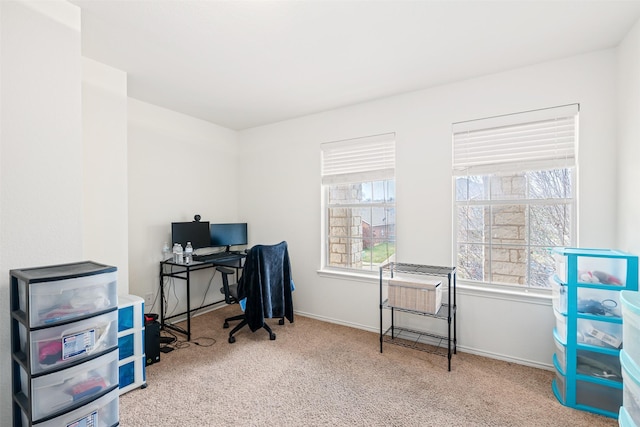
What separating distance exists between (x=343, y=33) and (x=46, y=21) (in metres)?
1.84

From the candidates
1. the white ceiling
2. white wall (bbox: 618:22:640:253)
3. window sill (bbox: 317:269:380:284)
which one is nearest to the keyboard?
window sill (bbox: 317:269:380:284)

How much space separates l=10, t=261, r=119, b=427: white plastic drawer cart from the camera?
1493mm

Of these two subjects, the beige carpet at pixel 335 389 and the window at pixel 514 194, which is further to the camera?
the window at pixel 514 194

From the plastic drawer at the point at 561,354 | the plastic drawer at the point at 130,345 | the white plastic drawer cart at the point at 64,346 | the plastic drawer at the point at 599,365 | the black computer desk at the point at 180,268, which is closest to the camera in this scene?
the white plastic drawer cart at the point at 64,346

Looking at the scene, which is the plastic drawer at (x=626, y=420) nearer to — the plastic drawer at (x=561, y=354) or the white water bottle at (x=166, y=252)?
the plastic drawer at (x=561, y=354)

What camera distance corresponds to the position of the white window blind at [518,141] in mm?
2506

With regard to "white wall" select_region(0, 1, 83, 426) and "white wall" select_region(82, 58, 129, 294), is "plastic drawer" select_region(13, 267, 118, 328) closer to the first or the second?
"white wall" select_region(0, 1, 83, 426)

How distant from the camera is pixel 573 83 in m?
2.44

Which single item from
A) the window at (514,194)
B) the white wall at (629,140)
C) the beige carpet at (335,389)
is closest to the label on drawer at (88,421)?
the beige carpet at (335,389)

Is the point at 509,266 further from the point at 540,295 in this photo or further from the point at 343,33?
the point at 343,33

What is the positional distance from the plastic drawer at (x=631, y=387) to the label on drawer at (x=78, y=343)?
2.70 meters

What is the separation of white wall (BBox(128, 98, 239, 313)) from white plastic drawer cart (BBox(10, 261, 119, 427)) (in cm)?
174

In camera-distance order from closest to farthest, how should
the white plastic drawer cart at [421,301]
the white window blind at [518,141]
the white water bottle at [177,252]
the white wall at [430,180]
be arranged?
the white wall at [430,180] < the white window blind at [518,141] < the white plastic drawer cart at [421,301] < the white water bottle at [177,252]

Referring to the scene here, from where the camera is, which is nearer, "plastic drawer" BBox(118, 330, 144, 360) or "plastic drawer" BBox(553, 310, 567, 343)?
"plastic drawer" BBox(553, 310, 567, 343)
